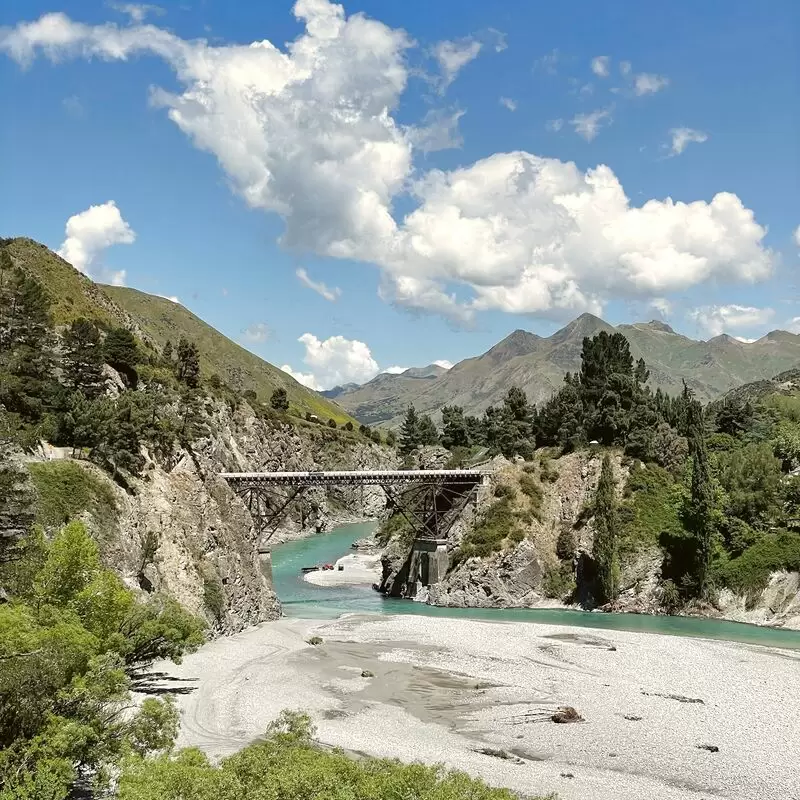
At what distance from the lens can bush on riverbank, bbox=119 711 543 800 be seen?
16.1 m

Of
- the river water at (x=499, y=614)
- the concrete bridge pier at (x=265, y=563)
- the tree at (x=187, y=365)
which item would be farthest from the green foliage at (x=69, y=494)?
the tree at (x=187, y=365)

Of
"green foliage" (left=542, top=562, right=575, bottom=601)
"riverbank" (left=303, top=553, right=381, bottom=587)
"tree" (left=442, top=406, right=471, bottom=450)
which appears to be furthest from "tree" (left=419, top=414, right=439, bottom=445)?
"green foliage" (left=542, top=562, right=575, bottom=601)

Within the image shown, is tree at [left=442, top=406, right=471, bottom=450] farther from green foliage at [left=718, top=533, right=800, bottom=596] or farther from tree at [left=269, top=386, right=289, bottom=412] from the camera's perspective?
green foliage at [left=718, top=533, right=800, bottom=596]

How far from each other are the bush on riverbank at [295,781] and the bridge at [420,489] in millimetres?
57802

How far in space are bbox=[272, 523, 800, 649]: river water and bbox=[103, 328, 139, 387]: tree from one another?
109 ft

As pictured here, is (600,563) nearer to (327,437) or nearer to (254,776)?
(254,776)

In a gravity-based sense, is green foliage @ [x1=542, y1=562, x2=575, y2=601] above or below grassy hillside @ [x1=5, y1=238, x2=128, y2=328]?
below

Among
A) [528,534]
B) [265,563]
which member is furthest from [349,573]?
[528,534]

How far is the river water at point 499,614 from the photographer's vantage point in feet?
193

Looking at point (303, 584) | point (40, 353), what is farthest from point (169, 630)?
point (303, 584)

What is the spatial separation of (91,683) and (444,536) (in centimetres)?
6032

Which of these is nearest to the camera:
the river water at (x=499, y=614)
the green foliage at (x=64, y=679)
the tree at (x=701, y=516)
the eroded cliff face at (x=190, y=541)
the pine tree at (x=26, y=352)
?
the green foliage at (x=64, y=679)

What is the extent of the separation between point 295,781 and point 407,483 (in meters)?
66.7

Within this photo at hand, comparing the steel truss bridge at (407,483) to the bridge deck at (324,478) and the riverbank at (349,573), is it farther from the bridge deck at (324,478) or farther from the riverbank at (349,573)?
the riverbank at (349,573)
